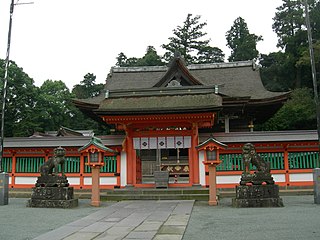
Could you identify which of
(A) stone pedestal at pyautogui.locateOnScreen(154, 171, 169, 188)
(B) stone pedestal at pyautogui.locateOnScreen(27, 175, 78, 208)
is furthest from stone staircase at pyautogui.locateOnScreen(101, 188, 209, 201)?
(B) stone pedestal at pyautogui.locateOnScreen(27, 175, 78, 208)

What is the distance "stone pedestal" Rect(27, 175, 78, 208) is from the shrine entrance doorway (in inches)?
275

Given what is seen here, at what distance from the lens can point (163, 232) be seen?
23.7 ft

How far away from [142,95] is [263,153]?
630 centimetres

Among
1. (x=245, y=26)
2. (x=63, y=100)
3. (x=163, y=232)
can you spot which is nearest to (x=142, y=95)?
(x=163, y=232)

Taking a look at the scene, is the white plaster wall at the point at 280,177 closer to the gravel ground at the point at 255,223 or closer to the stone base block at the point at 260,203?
the gravel ground at the point at 255,223

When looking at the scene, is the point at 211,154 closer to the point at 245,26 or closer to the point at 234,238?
the point at 234,238

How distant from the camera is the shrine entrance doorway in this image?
18.2m

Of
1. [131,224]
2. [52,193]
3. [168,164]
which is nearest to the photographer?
[131,224]

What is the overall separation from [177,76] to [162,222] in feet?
38.0

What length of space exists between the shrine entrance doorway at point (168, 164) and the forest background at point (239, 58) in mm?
8687

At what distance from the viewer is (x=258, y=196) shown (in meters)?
10.8

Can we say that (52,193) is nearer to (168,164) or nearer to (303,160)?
(168,164)

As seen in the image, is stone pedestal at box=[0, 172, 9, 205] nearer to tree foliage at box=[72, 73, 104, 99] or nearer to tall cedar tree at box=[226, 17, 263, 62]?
tall cedar tree at box=[226, 17, 263, 62]

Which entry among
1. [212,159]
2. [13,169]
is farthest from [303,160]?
[13,169]
